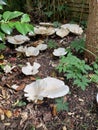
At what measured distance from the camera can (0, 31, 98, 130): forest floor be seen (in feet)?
6.95

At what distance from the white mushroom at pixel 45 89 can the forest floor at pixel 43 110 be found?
9cm

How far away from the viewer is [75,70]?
Answer: 2309 mm

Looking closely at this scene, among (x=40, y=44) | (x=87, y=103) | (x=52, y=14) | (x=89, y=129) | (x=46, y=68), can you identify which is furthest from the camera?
(x=52, y=14)

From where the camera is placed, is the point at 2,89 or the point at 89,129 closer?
the point at 89,129

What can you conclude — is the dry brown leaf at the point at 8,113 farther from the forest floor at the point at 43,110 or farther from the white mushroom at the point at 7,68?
the white mushroom at the point at 7,68

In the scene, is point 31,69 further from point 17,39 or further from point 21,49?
point 17,39

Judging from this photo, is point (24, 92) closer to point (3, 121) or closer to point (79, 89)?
point (3, 121)

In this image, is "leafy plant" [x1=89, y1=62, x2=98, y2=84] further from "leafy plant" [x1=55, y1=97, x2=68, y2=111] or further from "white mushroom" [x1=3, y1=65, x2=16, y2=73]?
"white mushroom" [x1=3, y1=65, x2=16, y2=73]

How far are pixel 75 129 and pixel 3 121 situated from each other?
536 mm

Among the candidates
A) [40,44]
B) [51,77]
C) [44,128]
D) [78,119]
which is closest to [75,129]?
[78,119]

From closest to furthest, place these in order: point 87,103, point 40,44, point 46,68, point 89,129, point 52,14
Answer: point 89,129 < point 87,103 < point 46,68 < point 40,44 < point 52,14

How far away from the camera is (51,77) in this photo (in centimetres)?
238

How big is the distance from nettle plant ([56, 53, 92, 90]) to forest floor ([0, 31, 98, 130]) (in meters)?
0.10

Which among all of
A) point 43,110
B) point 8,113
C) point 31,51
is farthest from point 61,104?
point 31,51
